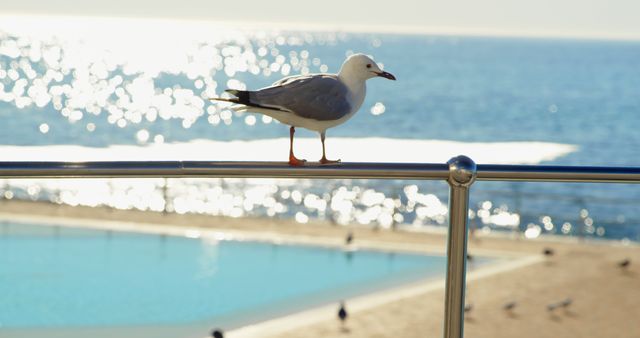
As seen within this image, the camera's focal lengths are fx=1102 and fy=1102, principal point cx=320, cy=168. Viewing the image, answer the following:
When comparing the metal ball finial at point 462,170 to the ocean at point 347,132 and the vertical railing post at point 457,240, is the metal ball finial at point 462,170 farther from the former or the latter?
the ocean at point 347,132

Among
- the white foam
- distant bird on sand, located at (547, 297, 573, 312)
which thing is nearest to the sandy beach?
distant bird on sand, located at (547, 297, 573, 312)

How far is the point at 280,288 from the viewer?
27.2 ft

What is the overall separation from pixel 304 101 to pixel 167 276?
5.77 m

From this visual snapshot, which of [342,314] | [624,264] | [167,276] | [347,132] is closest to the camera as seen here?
[342,314]

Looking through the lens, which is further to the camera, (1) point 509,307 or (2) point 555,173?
(1) point 509,307

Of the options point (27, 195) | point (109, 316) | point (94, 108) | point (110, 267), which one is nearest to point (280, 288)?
point (110, 267)

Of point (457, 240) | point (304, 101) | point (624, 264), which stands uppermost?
point (304, 101)

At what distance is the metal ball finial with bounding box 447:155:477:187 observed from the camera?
1913mm

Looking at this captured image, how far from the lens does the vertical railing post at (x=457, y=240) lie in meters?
1.92

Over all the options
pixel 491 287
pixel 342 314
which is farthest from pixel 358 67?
pixel 491 287

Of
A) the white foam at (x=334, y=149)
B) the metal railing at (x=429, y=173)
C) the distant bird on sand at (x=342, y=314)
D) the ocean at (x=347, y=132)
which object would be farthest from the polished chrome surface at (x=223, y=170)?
the white foam at (x=334, y=149)

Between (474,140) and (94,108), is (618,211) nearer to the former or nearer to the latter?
(474,140)

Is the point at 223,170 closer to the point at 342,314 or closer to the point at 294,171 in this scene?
the point at 294,171

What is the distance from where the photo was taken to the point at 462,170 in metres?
1.91
